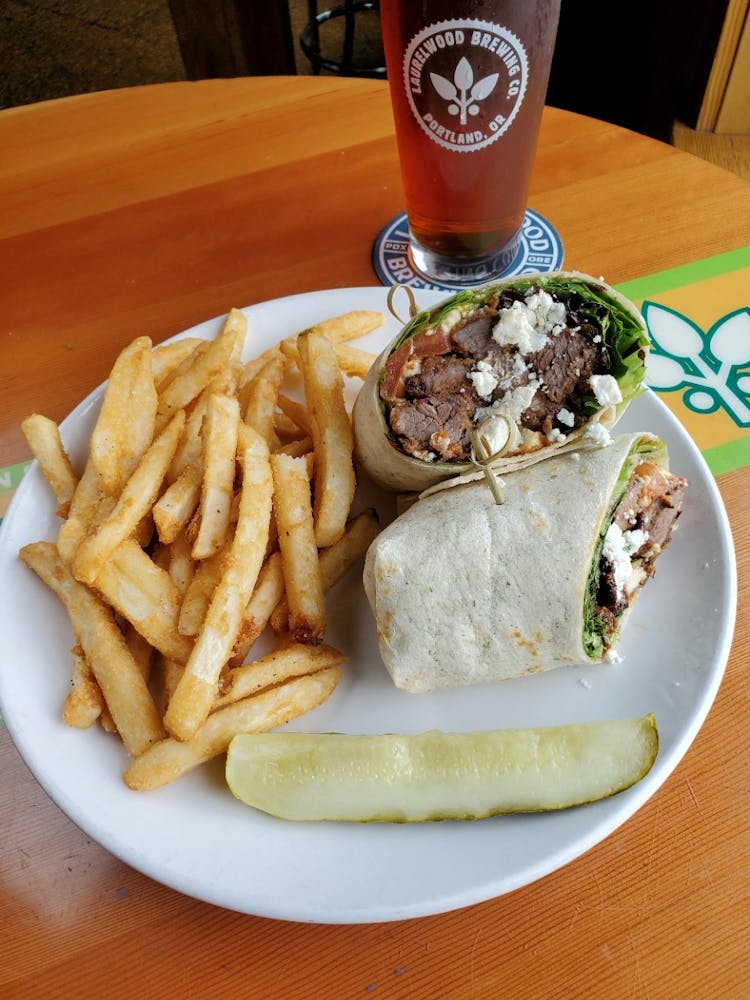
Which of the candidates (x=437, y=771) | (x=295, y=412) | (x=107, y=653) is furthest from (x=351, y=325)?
(x=437, y=771)

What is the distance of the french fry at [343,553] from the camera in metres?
1.62

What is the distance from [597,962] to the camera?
1.30 m

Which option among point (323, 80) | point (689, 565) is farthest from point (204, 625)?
point (323, 80)

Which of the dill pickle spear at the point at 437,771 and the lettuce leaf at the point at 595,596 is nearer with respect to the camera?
the dill pickle spear at the point at 437,771

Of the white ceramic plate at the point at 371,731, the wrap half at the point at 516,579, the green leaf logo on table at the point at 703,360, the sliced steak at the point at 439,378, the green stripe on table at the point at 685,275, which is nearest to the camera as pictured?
the white ceramic plate at the point at 371,731

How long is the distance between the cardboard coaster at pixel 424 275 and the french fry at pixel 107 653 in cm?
121

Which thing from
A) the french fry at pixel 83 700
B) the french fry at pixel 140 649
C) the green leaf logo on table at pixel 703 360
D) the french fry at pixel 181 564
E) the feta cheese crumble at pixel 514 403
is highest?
the feta cheese crumble at pixel 514 403

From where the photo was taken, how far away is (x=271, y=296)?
7.79 feet

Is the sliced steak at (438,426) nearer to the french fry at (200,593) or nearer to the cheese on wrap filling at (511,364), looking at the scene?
the cheese on wrap filling at (511,364)

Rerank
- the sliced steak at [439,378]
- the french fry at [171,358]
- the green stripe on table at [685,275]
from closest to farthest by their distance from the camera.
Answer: the sliced steak at [439,378] → the french fry at [171,358] → the green stripe on table at [685,275]

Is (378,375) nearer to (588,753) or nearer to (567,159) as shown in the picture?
(588,753)

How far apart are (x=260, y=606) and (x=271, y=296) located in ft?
3.61

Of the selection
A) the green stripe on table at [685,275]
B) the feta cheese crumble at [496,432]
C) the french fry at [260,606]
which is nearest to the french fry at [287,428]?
the french fry at [260,606]

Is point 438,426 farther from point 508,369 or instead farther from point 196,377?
point 196,377
